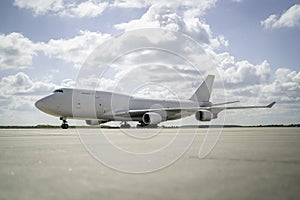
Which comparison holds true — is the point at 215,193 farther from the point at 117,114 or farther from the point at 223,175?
the point at 117,114

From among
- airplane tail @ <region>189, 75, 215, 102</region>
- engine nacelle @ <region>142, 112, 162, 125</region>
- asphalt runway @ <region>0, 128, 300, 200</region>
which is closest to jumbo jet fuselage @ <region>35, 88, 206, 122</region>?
engine nacelle @ <region>142, 112, 162, 125</region>

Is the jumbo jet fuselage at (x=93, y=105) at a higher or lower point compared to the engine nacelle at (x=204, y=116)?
higher

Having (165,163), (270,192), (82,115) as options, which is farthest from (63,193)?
(82,115)

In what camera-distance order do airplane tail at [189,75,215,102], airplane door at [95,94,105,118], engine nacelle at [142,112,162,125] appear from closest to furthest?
engine nacelle at [142,112,162,125], airplane door at [95,94,105,118], airplane tail at [189,75,215,102]

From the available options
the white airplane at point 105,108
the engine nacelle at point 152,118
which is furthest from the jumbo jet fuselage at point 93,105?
the engine nacelle at point 152,118

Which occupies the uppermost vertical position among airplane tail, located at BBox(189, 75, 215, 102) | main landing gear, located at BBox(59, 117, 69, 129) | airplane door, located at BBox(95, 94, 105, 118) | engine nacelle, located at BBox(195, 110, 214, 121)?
airplane tail, located at BBox(189, 75, 215, 102)

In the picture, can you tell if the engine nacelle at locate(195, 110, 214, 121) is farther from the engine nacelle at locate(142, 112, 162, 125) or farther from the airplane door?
the airplane door

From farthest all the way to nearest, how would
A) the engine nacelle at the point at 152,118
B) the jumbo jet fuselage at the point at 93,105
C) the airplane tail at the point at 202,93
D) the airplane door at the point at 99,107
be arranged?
the airplane tail at the point at 202,93 < the airplane door at the point at 99,107 < the engine nacelle at the point at 152,118 < the jumbo jet fuselage at the point at 93,105

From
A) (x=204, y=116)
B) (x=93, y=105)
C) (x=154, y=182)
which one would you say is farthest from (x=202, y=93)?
(x=154, y=182)

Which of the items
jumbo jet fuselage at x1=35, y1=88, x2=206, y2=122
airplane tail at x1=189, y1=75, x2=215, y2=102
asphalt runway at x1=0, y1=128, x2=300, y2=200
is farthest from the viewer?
airplane tail at x1=189, y1=75, x2=215, y2=102

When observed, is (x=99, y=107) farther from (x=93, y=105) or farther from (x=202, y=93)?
(x=202, y=93)

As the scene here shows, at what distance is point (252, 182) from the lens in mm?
2551

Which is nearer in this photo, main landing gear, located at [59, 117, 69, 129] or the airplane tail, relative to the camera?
main landing gear, located at [59, 117, 69, 129]

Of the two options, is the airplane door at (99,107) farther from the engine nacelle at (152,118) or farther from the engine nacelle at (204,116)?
the engine nacelle at (204,116)
